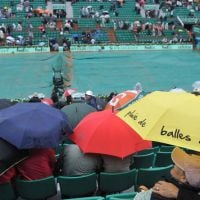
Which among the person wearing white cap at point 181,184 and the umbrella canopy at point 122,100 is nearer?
the person wearing white cap at point 181,184

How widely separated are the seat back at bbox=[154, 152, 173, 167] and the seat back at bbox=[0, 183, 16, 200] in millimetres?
2110

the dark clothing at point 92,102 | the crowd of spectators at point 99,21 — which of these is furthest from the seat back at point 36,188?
the crowd of spectators at point 99,21

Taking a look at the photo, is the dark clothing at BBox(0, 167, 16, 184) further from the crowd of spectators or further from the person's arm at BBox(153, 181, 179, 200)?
the crowd of spectators

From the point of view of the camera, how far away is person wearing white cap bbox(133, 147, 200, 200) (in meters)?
3.39

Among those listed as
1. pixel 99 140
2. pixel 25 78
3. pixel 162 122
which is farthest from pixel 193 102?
pixel 25 78

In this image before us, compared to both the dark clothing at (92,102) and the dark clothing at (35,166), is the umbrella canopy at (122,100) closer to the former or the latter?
the dark clothing at (92,102)

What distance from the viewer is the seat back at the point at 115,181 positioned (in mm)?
5691

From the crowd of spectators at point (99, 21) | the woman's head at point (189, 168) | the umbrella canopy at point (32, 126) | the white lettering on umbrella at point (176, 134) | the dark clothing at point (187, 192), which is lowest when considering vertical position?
the crowd of spectators at point (99, 21)

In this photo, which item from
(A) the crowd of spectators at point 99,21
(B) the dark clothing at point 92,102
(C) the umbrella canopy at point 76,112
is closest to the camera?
(C) the umbrella canopy at point 76,112

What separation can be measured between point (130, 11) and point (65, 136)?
30.4 meters

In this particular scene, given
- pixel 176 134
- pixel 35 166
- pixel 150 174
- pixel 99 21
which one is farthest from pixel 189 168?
pixel 99 21

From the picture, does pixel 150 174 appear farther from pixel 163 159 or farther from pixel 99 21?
pixel 99 21

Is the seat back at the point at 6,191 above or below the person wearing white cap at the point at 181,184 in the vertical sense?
below

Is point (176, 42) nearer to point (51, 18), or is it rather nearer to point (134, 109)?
point (51, 18)
